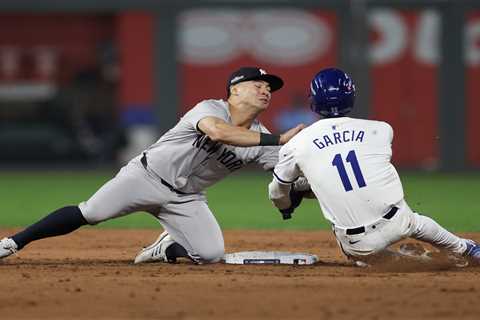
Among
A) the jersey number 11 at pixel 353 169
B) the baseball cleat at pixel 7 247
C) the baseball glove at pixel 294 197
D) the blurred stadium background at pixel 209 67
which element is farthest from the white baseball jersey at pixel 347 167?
the blurred stadium background at pixel 209 67

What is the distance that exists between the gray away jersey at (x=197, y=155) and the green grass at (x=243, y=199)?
12.3 feet

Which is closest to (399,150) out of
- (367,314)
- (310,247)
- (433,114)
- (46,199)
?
(433,114)

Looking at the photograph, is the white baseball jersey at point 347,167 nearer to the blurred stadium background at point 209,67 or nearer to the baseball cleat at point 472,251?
the baseball cleat at point 472,251

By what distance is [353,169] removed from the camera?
6.73m

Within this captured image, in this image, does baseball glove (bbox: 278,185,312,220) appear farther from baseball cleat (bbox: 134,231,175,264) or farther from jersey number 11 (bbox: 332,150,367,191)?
baseball cleat (bbox: 134,231,175,264)

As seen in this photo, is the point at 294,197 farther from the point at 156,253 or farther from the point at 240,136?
the point at 156,253

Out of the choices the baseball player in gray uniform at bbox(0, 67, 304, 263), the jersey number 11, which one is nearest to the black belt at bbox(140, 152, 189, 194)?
the baseball player in gray uniform at bbox(0, 67, 304, 263)

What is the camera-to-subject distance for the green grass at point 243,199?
11867 millimetres

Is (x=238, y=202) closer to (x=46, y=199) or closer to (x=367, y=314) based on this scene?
(x=46, y=199)

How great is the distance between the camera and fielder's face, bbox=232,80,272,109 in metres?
7.36

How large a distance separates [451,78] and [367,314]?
17.4 metres

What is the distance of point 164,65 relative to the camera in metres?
22.2

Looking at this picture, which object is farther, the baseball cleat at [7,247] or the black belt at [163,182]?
the black belt at [163,182]

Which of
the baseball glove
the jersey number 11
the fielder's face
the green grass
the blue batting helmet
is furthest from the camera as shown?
the green grass
